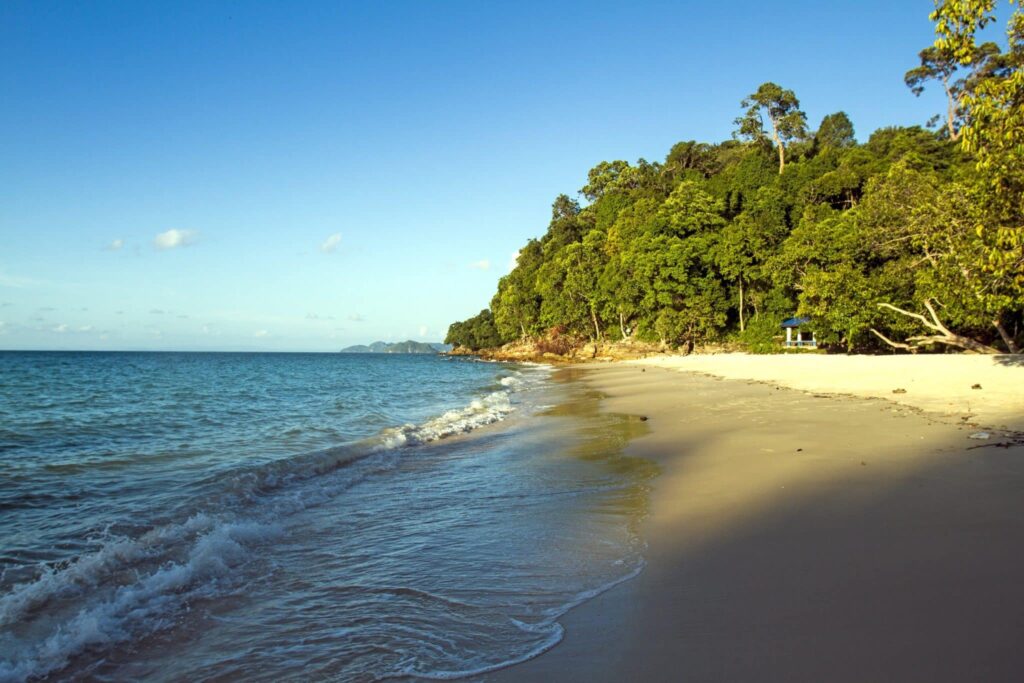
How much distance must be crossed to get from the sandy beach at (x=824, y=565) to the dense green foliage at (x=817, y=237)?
4.91m

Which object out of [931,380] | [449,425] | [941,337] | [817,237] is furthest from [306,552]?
[817,237]

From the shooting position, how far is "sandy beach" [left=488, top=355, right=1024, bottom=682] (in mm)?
3104

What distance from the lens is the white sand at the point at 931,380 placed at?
1116 centimetres

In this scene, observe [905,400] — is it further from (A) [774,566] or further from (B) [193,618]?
(B) [193,618]

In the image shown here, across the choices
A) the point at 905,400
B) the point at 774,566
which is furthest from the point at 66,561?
the point at 905,400

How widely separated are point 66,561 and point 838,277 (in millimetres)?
31387

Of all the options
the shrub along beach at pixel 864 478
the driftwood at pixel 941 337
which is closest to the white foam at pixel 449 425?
the shrub along beach at pixel 864 478

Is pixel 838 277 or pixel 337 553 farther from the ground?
pixel 838 277

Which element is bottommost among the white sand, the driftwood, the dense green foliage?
the white sand

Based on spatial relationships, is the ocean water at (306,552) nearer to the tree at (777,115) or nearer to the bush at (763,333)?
the bush at (763,333)

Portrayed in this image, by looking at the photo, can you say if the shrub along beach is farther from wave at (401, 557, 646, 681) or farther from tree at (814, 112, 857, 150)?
tree at (814, 112, 857, 150)

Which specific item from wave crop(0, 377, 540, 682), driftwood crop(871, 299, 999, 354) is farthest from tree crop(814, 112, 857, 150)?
wave crop(0, 377, 540, 682)

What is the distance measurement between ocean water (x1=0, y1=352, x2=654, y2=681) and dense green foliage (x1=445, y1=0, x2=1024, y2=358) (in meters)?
8.87

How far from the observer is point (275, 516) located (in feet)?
24.4
